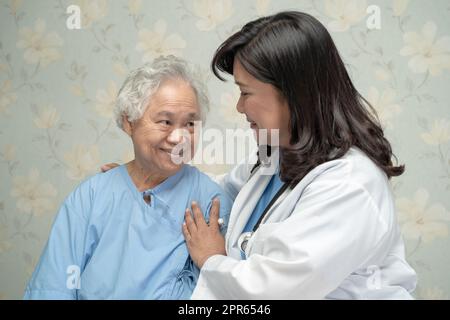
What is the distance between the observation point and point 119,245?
5.10 feet

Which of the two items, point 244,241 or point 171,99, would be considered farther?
point 171,99

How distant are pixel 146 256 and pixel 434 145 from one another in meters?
1.53

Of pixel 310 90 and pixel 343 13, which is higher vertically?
pixel 343 13

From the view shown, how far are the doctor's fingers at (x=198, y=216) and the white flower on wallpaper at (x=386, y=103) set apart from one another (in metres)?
1.16

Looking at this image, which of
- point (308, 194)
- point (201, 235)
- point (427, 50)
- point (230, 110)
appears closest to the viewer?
point (308, 194)

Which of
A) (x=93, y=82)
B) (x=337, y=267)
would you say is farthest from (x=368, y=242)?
(x=93, y=82)

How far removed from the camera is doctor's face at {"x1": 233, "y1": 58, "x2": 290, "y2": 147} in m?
1.43

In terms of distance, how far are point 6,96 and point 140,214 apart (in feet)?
4.62

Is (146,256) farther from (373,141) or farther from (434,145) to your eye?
(434,145)

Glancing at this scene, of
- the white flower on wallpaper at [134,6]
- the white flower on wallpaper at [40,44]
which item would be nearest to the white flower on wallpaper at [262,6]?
the white flower on wallpaper at [134,6]

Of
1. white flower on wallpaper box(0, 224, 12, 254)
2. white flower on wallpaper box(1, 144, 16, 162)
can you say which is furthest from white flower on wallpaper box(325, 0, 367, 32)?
white flower on wallpaper box(0, 224, 12, 254)

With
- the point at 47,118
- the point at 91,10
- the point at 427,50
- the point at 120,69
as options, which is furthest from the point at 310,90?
the point at 47,118

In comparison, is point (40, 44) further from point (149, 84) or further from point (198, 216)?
point (198, 216)

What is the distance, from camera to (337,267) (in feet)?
4.06
